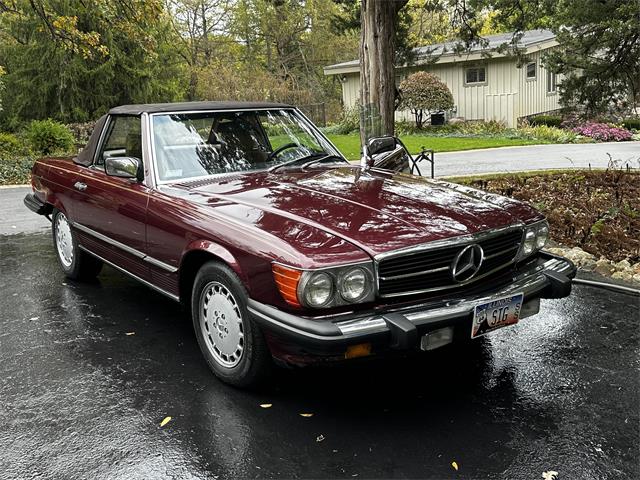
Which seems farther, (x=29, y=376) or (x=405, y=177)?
(x=405, y=177)

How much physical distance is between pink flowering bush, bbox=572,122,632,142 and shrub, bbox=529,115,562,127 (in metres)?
Answer: 2.90

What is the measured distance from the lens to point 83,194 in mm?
5273

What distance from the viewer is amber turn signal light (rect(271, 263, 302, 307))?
121 inches

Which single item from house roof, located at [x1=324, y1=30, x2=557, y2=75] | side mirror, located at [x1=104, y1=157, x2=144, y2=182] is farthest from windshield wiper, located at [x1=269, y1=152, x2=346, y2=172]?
house roof, located at [x1=324, y1=30, x2=557, y2=75]

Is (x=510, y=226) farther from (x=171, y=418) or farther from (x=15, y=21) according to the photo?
(x=15, y=21)

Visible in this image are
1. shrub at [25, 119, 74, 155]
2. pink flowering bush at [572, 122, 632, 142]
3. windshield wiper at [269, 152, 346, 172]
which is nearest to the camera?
windshield wiper at [269, 152, 346, 172]

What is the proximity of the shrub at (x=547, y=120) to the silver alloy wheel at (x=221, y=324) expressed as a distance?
23634 mm

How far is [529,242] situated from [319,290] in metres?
1.56

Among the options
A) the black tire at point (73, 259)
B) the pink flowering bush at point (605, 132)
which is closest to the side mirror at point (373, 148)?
the black tire at point (73, 259)

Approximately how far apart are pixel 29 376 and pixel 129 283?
205 centimetres

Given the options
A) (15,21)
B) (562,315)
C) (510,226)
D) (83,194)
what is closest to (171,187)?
(83,194)

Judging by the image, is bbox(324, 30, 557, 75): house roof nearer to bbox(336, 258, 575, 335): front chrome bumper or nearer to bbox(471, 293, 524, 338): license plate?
bbox(336, 258, 575, 335): front chrome bumper

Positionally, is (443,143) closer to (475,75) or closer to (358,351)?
(475,75)

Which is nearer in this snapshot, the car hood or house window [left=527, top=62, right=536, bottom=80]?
the car hood
